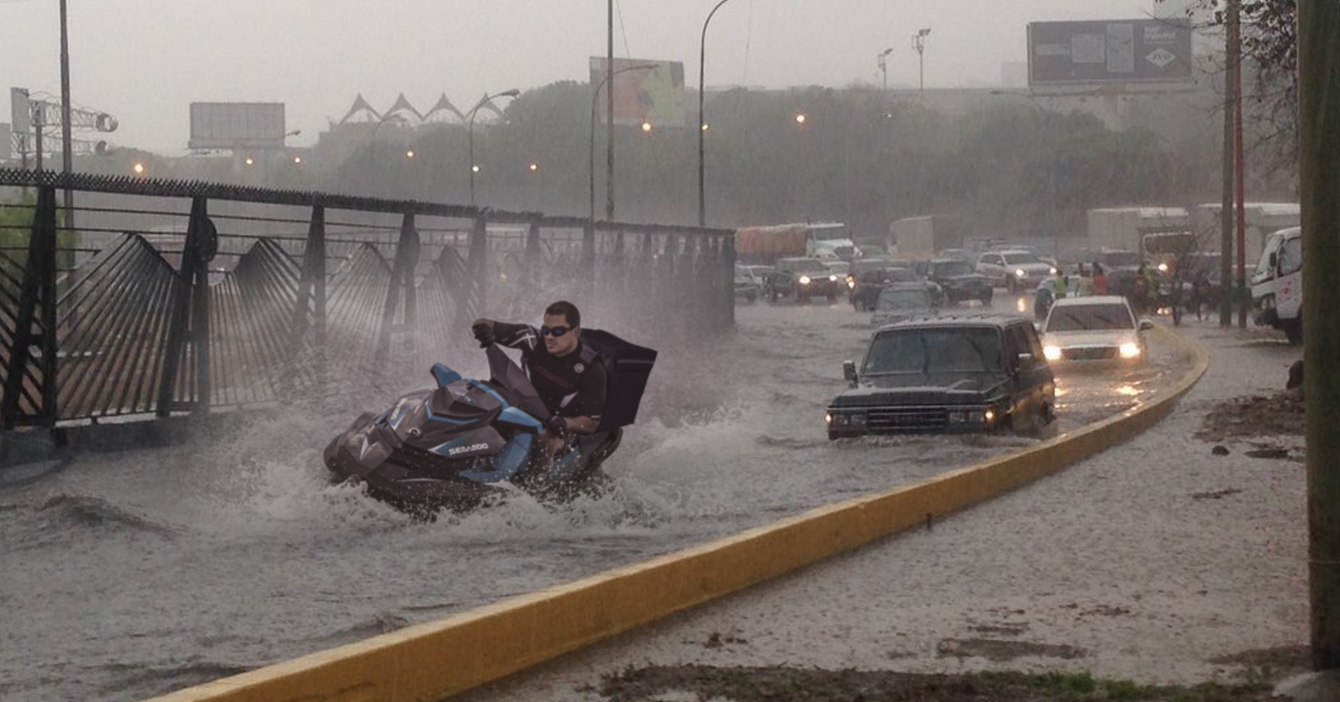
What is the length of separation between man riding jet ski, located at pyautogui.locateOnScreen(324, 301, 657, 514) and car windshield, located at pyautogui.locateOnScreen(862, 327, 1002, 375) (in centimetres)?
704

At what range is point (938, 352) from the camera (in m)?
19.8

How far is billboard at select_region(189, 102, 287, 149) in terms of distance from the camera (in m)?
127

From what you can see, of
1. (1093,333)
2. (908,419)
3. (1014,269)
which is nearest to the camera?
(908,419)

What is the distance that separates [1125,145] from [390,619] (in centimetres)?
11921

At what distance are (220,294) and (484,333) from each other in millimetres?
5950

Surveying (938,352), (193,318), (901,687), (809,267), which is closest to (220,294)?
(193,318)

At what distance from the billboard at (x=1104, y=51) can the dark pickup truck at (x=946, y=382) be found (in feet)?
317

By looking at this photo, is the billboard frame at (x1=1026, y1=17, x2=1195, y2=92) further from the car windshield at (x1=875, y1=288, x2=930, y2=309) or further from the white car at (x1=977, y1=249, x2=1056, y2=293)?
the car windshield at (x1=875, y1=288, x2=930, y2=309)

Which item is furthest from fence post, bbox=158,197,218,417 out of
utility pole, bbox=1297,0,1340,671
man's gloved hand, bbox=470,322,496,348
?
utility pole, bbox=1297,0,1340,671

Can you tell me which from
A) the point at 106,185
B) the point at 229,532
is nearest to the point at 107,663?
the point at 229,532

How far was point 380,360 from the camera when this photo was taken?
20.6 m

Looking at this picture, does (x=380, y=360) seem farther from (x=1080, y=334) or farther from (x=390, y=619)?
(x=1080, y=334)

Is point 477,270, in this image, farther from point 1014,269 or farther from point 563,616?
point 1014,269

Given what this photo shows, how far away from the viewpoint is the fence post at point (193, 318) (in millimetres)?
16828
